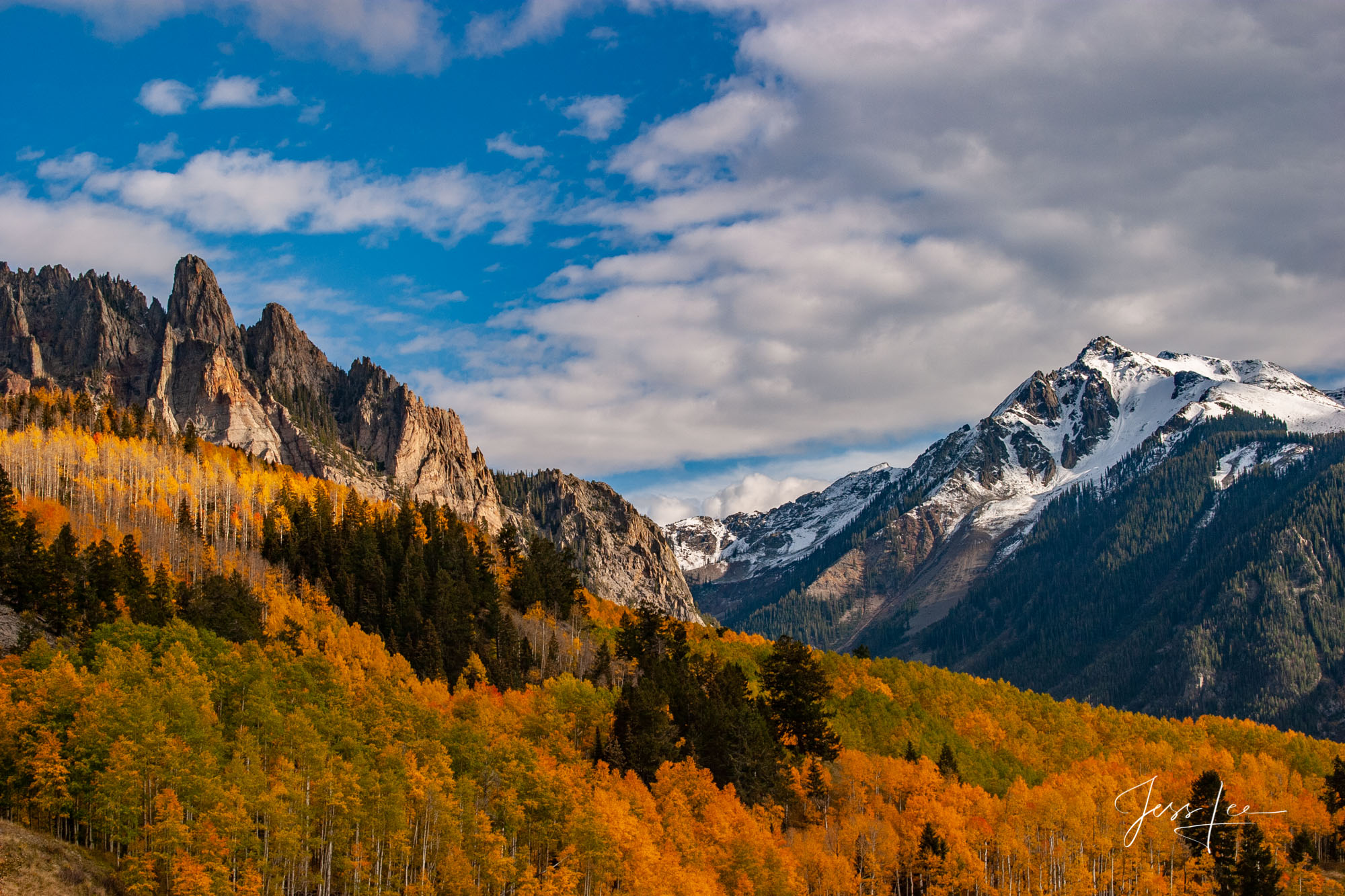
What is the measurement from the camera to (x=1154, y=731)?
161 m

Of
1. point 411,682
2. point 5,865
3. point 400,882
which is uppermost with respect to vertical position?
point 411,682

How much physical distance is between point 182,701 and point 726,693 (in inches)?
2057

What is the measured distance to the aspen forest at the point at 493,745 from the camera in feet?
220

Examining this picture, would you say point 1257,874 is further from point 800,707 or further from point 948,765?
point 800,707

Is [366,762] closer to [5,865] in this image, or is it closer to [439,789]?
[439,789]

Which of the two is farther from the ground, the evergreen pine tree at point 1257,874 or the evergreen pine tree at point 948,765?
the evergreen pine tree at point 948,765

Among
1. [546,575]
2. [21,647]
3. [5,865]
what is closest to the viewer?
[5,865]

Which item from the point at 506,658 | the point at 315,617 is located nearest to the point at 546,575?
the point at 506,658

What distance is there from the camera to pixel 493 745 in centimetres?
9031
